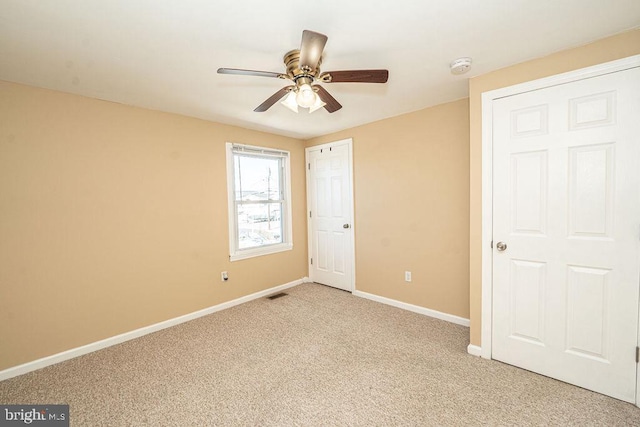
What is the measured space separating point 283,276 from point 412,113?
292 centimetres

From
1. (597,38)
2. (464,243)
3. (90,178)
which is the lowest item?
(464,243)

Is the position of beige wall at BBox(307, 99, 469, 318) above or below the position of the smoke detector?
below

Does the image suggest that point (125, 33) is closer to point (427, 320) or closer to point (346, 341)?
point (346, 341)

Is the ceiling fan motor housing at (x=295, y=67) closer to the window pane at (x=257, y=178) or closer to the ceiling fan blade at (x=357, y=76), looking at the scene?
the ceiling fan blade at (x=357, y=76)

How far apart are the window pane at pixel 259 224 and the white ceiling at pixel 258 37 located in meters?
1.74

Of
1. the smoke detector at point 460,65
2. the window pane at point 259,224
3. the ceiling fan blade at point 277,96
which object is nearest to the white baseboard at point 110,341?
the window pane at point 259,224

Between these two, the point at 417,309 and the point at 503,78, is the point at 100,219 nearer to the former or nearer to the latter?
the point at 417,309

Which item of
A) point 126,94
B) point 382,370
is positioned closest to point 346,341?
point 382,370

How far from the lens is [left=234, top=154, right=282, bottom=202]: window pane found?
144 inches

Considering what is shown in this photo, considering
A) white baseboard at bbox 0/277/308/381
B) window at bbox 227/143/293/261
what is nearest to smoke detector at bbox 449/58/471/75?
window at bbox 227/143/293/261

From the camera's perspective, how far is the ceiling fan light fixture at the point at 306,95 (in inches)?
66.2

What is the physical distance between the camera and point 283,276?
4.15m

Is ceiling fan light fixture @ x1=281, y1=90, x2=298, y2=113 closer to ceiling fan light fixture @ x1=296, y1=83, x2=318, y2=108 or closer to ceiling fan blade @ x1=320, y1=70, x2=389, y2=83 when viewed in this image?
ceiling fan light fixture @ x1=296, y1=83, x2=318, y2=108

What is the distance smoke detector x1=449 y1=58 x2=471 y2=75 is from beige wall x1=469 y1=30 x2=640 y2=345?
0.76ft
